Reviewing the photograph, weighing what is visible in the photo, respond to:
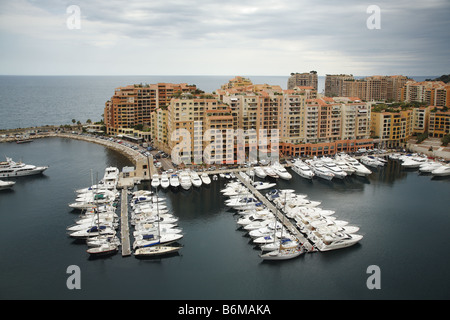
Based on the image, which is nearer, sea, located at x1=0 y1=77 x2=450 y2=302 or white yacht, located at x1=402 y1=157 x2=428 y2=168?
sea, located at x1=0 y1=77 x2=450 y2=302

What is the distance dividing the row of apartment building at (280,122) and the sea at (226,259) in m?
10.8

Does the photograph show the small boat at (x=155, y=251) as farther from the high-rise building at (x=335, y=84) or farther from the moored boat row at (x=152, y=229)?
the high-rise building at (x=335, y=84)

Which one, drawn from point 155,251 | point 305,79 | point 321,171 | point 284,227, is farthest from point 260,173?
point 305,79

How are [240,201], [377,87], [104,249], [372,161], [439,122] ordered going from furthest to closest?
[377,87] < [439,122] < [372,161] < [240,201] < [104,249]

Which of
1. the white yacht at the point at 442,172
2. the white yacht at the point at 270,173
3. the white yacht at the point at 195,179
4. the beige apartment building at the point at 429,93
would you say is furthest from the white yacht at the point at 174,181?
the beige apartment building at the point at 429,93

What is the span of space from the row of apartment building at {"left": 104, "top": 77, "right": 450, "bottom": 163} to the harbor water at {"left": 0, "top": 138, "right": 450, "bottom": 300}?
1127cm

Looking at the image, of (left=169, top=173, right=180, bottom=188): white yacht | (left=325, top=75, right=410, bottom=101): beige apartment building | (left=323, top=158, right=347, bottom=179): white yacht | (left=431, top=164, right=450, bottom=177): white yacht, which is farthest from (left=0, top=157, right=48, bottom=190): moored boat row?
(left=325, top=75, right=410, bottom=101): beige apartment building

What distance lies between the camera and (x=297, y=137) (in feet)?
185

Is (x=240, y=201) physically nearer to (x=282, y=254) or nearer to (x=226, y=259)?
(x=226, y=259)

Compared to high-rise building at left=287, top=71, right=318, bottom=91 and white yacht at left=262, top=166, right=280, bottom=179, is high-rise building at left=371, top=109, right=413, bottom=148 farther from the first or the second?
high-rise building at left=287, top=71, right=318, bottom=91

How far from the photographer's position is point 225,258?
27156 mm

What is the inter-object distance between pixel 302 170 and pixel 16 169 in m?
33.0

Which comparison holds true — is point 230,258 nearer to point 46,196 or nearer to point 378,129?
point 46,196

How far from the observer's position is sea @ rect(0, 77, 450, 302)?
77.6 ft
